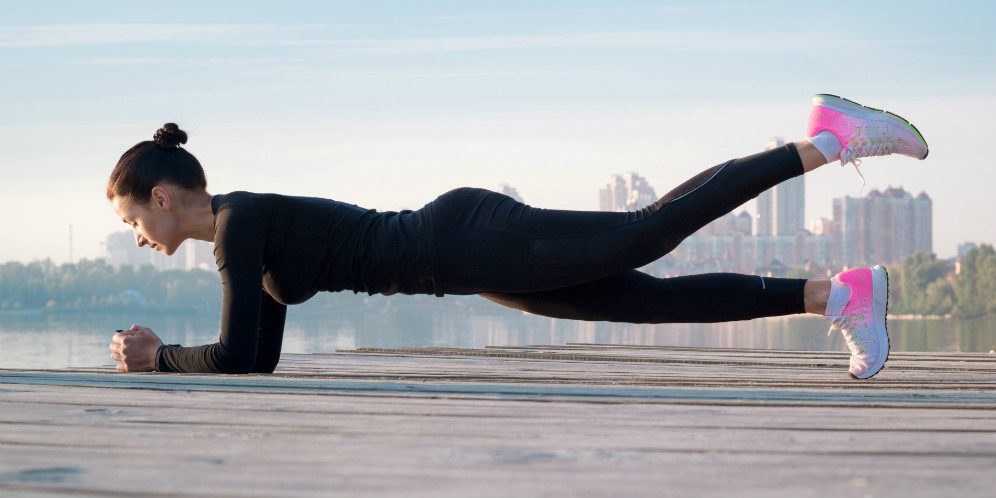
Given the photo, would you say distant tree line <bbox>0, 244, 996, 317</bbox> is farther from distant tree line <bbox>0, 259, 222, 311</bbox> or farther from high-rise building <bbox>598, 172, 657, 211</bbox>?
high-rise building <bbox>598, 172, 657, 211</bbox>

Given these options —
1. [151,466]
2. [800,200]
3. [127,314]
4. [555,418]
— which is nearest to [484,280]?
[555,418]

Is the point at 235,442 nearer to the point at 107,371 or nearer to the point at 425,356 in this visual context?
the point at 107,371

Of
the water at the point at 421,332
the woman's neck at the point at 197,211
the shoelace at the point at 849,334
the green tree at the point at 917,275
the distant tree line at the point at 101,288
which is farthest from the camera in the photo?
the distant tree line at the point at 101,288

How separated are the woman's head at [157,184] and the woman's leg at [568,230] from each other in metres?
0.73

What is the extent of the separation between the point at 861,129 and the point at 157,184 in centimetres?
202

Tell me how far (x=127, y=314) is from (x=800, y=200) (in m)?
93.1

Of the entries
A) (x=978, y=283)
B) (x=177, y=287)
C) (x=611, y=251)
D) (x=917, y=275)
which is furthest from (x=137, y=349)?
(x=177, y=287)

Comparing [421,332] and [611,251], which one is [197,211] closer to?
[611,251]

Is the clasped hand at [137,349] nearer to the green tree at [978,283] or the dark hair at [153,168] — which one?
the dark hair at [153,168]

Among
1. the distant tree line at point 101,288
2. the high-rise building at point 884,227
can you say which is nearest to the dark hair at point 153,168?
the distant tree line at point 101,288

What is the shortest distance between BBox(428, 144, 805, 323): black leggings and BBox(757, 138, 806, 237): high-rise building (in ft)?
453

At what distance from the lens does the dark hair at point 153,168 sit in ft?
9.13

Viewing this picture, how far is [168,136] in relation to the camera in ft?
9.28

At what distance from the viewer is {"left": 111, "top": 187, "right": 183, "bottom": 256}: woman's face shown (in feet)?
9.22
